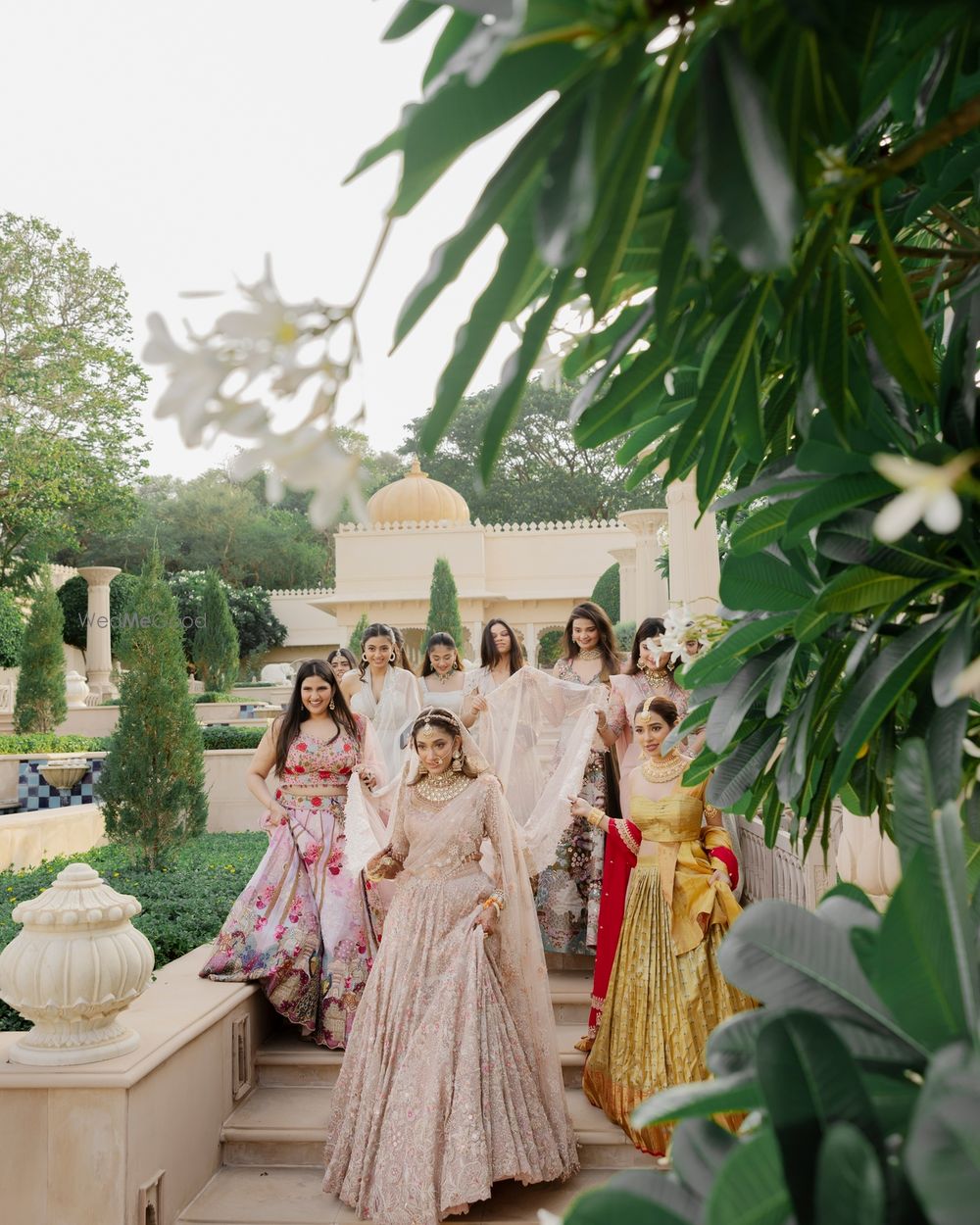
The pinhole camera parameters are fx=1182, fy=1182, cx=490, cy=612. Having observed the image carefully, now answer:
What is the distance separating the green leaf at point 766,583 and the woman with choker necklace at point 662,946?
11.2 ft

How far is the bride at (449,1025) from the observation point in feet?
13.5

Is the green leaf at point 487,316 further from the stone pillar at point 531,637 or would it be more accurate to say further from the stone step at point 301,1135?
the stone pillar at point 531,637

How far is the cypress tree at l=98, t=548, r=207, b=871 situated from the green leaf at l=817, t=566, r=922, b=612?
298 inches

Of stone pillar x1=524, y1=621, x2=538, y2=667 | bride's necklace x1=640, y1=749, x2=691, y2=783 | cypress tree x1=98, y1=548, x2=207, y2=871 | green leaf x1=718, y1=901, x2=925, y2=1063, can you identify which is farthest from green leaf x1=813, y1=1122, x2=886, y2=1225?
stone pillar x1=524, y1=621, x2=538, y2=667

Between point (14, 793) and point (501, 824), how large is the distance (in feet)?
35.9

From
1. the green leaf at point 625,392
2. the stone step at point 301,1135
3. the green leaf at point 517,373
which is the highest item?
the green leaf at point 625,392

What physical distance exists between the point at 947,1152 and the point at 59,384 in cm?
2163

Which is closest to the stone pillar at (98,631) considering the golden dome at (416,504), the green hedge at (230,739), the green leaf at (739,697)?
the golden dome at (416,504)

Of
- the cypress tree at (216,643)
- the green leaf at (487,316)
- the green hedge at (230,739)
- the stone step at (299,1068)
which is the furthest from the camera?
the cypress tree at (216,643)

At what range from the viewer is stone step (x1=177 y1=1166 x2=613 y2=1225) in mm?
4234

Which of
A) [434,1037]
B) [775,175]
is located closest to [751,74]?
[775,175]

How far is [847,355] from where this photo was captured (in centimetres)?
95

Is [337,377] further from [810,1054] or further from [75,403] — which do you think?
[75,403]

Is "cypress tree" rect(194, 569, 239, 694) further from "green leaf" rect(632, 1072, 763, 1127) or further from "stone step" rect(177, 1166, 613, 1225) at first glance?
"green leaf" rect(632, 1072, 763, 1127)
